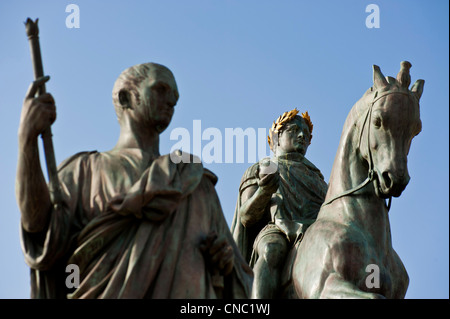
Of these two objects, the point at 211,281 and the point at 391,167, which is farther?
the point at 391,167

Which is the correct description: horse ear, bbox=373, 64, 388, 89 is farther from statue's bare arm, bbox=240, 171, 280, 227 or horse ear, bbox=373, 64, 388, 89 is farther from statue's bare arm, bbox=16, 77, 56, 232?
statue's bare arm, bbox=16, 77, 56, 232

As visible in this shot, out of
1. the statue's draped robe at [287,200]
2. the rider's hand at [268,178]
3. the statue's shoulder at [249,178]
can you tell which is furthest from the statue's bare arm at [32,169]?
the statue's shoulder at [249,178]

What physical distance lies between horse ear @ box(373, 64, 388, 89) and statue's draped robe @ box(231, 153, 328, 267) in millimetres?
2058

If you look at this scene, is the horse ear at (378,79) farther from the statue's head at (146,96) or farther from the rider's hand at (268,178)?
the statue's head at (146,96)

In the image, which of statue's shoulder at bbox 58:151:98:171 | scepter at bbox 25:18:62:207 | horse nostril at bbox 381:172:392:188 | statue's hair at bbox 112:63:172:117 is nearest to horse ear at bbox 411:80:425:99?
horse nostril at bbox 381:172:392:188

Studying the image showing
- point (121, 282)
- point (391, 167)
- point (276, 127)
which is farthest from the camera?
point (276, 127)

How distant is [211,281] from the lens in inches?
428

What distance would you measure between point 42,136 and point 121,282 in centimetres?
138

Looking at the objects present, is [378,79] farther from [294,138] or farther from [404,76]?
[294,138]

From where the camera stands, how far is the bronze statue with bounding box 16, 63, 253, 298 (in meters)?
10.5

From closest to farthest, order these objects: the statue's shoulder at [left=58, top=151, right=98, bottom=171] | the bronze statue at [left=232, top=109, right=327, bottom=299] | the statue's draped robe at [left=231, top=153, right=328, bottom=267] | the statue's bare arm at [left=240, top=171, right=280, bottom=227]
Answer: the statue's shoulder at [left=58, top=151, right=98, bottom=171] → the bronze statue at [left=232, top=109, right=327, bottom=299] → the statue's bare arm at [left=240, top=171, right=280, bottom=227] → the statue's draped robe at [left=231, top=153, right=328, bottom=267]

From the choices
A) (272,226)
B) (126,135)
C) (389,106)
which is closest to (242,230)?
(272,226)

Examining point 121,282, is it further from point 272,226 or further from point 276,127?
point 276,127

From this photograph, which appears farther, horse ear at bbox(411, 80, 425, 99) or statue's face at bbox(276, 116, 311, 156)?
statue's face at bbox(276, 116, 311, 156)
